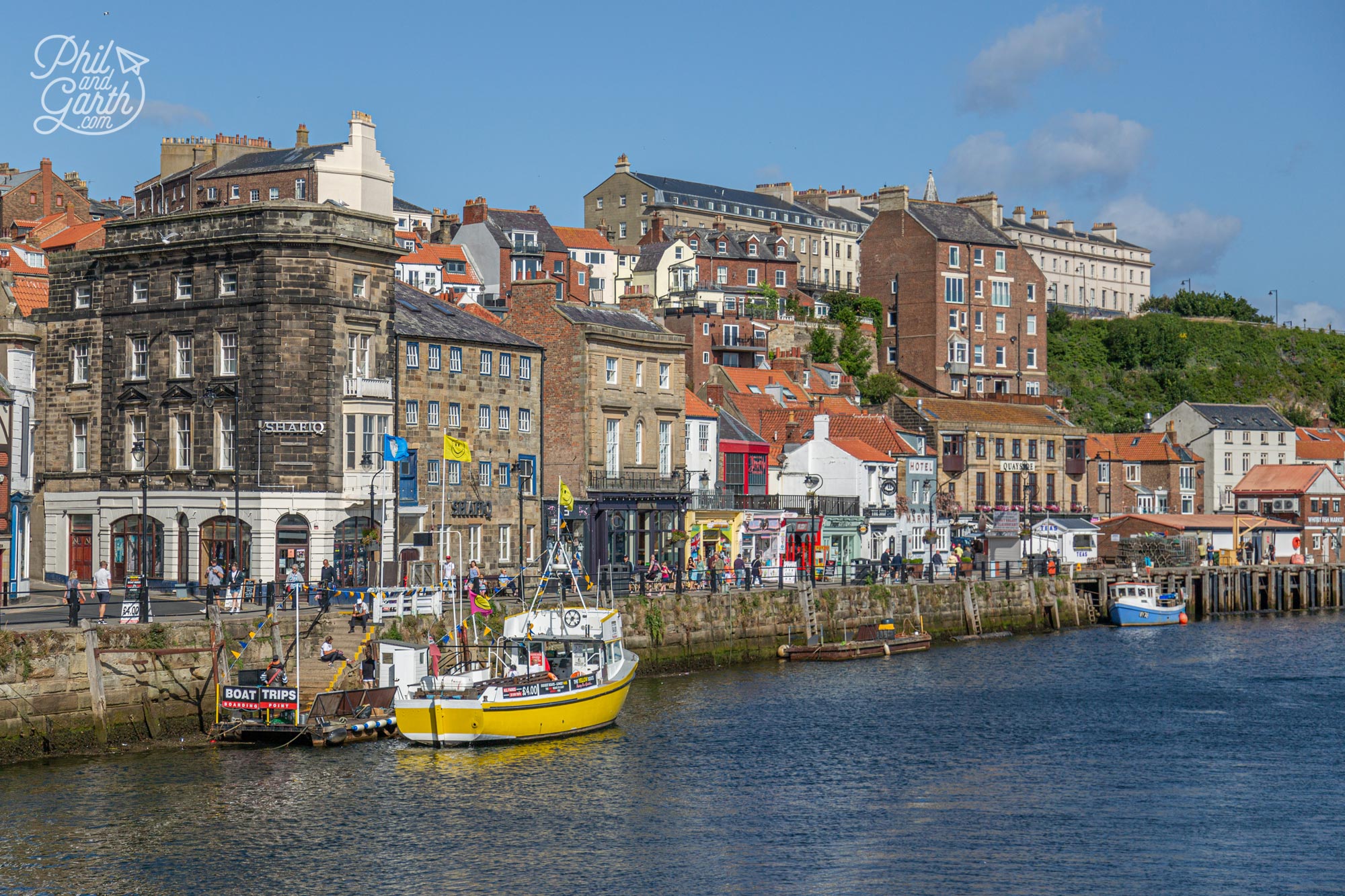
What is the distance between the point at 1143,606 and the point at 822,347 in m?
41.2

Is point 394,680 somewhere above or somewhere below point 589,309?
below

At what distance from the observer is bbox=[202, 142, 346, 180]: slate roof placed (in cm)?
8550

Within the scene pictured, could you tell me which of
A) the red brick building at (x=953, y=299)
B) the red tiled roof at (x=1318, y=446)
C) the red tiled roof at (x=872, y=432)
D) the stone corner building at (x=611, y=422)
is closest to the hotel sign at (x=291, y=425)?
the stone corner building at (x=611, y=422)

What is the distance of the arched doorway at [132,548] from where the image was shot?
2343 inches

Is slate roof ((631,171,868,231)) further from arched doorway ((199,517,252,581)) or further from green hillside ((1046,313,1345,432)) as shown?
arched doorway ((199,517,252,581))

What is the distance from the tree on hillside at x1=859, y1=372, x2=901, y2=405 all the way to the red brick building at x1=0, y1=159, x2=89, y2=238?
Answer: 2180 inches

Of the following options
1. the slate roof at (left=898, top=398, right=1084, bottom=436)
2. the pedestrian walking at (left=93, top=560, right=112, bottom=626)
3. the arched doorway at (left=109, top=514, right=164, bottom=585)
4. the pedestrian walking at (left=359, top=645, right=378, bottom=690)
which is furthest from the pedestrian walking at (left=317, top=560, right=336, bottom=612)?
the slate roof at (left=898, top=398, right=1084, bottom=436)

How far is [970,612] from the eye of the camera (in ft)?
248

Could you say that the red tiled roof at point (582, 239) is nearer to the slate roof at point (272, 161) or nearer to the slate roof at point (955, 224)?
the slate roof at point (955, 224)

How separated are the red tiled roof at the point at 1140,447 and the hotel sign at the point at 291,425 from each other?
70933mm

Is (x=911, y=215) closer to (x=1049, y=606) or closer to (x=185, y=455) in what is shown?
(x=1049, y=606)

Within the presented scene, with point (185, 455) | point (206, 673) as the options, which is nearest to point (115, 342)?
point (185, 455)

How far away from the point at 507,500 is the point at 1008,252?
230 ft

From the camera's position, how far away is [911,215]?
123m
